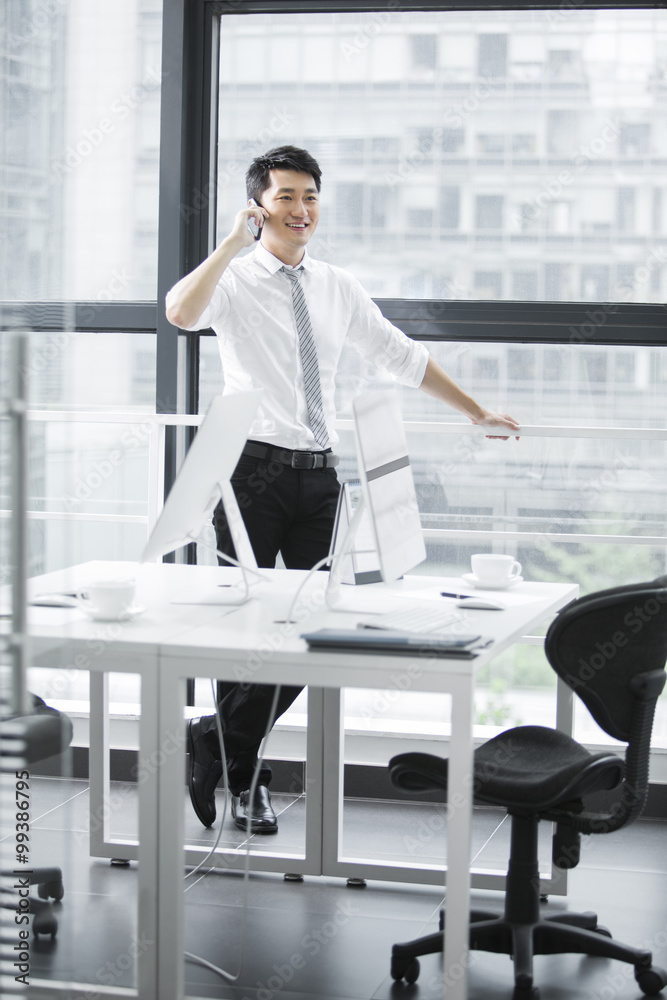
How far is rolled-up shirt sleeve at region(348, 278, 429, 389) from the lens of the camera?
313 cm

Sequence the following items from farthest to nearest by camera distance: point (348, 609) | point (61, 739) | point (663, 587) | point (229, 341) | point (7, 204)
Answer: point (229, 341), point (348, 609), point (663, 587), point (61, 739), point (7, 204)

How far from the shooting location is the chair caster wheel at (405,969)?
214 cm

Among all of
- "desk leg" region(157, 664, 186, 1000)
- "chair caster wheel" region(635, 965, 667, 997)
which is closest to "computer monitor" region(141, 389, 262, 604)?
"desk leg" region(157, 664, 186, 1000)

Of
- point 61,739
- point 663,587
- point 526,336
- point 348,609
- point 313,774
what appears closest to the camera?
point 61,739

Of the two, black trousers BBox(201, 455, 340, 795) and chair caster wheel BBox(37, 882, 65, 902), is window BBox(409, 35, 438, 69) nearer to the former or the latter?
black trousers BBox(201, 455, 340, 795)

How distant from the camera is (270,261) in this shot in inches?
118

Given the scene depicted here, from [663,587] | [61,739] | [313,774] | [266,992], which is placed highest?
[663,587]

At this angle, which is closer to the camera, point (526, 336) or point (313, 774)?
point (313, 774)

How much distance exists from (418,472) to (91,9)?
1.77m

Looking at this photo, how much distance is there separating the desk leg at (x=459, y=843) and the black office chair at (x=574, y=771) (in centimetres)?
27

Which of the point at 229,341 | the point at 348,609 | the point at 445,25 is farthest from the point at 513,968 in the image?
the point at 445,25

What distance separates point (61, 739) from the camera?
1.51m

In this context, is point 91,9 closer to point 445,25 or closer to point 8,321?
point 445,25

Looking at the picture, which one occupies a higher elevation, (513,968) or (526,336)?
(526,336)
